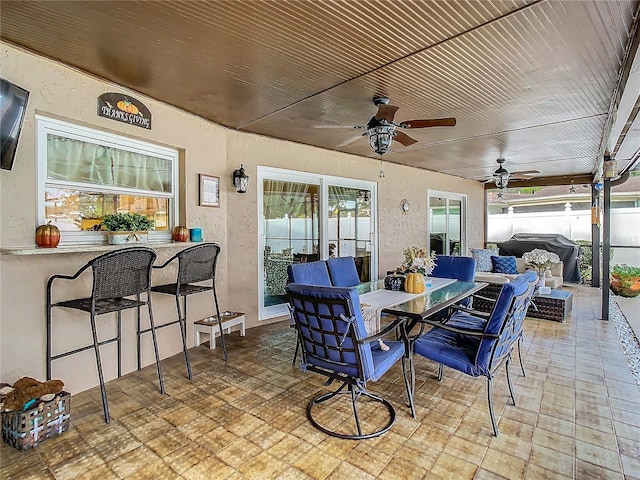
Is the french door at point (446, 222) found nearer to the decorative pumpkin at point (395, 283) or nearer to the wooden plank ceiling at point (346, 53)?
the wooden plank ceiling at point (346, 53)

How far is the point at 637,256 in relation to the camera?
8406mm

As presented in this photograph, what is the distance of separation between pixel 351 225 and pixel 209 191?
109 inches

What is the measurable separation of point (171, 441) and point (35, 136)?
2.31 m

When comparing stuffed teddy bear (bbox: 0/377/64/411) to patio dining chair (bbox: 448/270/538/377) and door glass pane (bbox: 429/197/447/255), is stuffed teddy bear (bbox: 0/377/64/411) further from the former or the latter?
door glass pane (bbox: 429/197/447/255)

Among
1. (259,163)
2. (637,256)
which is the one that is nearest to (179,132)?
(259,163)

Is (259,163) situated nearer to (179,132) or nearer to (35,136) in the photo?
(179,132)

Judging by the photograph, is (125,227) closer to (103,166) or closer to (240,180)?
(103,166)

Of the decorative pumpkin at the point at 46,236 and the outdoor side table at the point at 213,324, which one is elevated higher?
the decorative pumpkin at the point at 46,236

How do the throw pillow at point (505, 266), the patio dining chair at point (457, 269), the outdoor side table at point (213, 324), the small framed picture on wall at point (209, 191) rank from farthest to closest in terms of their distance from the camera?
1. the throw pillow at point (505, 266)
2. the patio dining chair at point (457, 269)
3. the small framed picture on wall at point (209, 191)
4. the outdoor side table at point (213, 324)

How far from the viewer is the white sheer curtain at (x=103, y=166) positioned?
273 cm

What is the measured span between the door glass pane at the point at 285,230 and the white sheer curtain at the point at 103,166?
1.57m

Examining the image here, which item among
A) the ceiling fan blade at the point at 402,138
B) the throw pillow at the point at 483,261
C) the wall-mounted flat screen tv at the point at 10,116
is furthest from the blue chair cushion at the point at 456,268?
the wall-mounted flat screen tv at the point at 10,116

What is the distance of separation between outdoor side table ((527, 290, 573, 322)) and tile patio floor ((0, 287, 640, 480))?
1.67 m

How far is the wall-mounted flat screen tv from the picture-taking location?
2.15 metres
